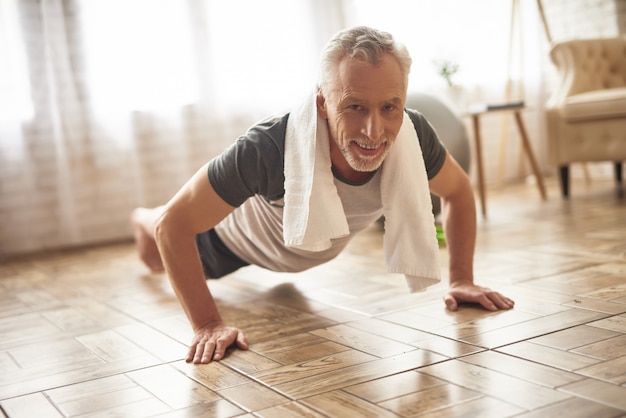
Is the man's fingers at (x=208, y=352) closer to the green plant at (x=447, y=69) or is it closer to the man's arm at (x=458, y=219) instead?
the man's arm at (x=458, y=219)

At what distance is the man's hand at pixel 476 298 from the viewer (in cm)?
166

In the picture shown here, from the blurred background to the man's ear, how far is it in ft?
6.94

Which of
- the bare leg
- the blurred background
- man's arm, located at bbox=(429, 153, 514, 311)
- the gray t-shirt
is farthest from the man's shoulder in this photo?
the blurred background

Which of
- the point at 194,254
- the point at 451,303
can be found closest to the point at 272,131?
the point at 194,254

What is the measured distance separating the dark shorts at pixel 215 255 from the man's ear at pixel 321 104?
0.63 meters

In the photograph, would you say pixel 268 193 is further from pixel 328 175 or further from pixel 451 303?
pixel 451 303

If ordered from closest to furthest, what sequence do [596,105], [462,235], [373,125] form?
[373,125]
[462,235]
[596,105]

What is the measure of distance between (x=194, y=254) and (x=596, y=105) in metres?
2.52

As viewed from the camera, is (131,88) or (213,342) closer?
(213,342)

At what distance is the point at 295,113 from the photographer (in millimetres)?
1551

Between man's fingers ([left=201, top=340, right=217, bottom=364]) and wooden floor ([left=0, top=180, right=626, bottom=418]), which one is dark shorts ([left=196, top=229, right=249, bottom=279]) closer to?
wooden floor ([left=0, top=180, right=626, bottom=418])

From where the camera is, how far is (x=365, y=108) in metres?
1.40

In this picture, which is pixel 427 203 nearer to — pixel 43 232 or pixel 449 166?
pixel 449 166

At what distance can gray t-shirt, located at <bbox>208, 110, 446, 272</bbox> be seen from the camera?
1.50 m
